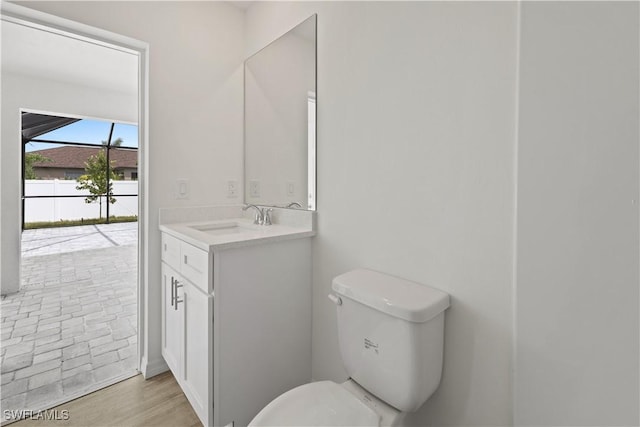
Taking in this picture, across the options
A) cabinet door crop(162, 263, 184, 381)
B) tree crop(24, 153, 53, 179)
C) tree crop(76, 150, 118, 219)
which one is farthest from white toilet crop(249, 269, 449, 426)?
tree crop(24, 153, 53, 179)

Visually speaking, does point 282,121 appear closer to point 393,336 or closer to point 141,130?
point 141,130

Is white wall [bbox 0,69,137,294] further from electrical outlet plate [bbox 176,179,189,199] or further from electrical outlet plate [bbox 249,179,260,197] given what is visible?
electrical outlet plate [bbox 249,179,260,197]

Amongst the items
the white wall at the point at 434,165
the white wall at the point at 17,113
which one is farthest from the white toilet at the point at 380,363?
the white wall at the point at 17,113

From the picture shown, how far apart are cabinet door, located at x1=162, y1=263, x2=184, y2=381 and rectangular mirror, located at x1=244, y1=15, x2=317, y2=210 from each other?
2.41 feet

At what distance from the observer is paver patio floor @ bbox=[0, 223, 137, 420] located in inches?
66.6

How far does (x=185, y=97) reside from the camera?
191cm

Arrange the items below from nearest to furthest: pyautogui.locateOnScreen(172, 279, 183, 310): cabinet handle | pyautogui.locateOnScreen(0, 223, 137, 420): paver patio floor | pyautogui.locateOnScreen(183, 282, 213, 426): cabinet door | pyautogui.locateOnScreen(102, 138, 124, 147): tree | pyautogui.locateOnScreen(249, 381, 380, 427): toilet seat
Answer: pyautogui.locateOnScreen(249, 381, 380, 427): toilet seat, pyautogui.locateOnScreen(183, 282, 213, 426): cabinet door, pyautogui.locateOnScreen(172, 279, 183, 310): cabinet handle, pyautogui.locateOnScreen(0, 223, 137, 420): paver patio floor, pyautogui.locateOnScreen(102, 138, 124, 147): tree

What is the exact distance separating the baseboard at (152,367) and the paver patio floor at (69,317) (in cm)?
10

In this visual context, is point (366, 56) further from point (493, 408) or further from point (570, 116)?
point (493, 408)

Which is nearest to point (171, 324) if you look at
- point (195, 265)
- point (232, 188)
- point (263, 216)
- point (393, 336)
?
point (195, 265)

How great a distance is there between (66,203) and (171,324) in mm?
1220

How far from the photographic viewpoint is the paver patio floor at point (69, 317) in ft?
5.55

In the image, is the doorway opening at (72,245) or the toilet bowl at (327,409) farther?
the doorway opening at (72,245)

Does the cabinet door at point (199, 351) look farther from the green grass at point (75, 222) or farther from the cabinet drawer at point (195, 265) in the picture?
the green grass at point (75, 222)
